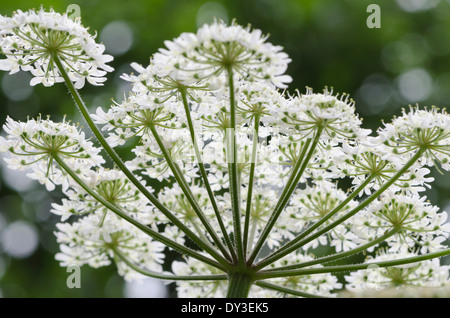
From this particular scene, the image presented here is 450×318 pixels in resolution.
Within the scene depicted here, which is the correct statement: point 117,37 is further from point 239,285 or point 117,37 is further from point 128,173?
point 239,285

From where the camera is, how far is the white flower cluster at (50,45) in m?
3.20

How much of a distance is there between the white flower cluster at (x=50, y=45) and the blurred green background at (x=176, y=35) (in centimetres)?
974

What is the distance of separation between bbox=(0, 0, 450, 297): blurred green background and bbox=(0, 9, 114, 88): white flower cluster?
974 cm

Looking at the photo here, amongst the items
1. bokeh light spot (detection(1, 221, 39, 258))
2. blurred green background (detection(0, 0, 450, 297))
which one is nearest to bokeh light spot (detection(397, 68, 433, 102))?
blurred green background (detection(0, 0, 450, 297))

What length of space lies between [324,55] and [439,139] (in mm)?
10817

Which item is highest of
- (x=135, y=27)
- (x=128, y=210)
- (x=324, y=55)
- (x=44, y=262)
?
(x=135, y=27)

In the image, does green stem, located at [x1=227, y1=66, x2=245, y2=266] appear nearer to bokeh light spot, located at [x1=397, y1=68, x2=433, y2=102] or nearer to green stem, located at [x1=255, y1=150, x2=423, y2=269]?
green stem, located at [x1=255, y1=150, x2=423, y2=269]

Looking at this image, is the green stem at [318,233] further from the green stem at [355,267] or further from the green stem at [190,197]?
the green stem at [190,197]

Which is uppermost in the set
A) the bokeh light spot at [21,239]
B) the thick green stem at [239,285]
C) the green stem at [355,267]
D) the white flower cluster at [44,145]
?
the bokeh light spot at [21,239]

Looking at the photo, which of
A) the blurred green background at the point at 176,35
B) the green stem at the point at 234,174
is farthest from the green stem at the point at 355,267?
the blurred green background at the point at 176,35

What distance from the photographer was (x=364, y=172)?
3531 millimetres

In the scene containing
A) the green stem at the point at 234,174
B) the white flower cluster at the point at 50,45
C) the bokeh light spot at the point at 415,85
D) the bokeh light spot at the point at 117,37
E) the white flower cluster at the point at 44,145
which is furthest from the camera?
the bokeh light spot at the point at 117,37
